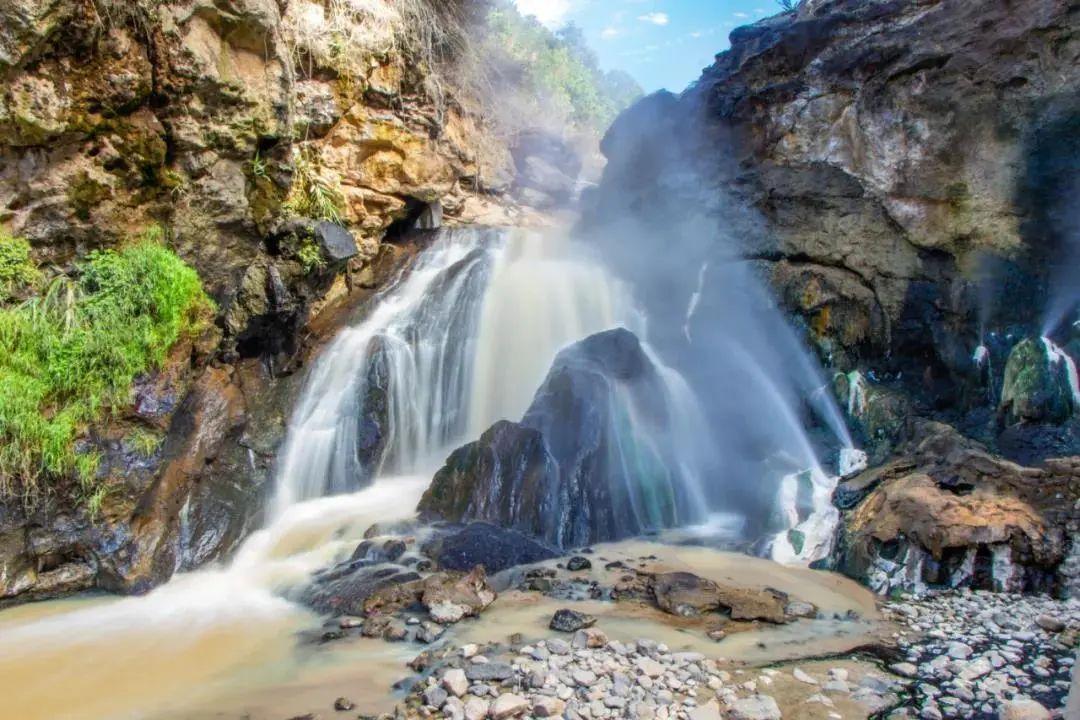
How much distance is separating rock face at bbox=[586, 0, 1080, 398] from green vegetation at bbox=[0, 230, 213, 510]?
430 inches

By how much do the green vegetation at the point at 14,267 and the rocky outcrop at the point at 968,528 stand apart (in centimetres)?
1058

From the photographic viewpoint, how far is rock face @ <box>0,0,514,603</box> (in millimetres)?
7680

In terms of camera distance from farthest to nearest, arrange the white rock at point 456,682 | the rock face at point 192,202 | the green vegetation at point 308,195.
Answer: the green vegetation at point 308,195 < the rock face at point 192,202 < the white rock at point 456,682

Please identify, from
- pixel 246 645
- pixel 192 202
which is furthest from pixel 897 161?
pixel 246 645

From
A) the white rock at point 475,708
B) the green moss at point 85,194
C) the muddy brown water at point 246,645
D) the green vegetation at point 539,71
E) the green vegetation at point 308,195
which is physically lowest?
the muddy brown water at point 246,645

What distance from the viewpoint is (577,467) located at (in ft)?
31.4

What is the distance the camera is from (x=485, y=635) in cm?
599

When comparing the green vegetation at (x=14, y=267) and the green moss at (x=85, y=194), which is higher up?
the green moss at (x=85, y=194)

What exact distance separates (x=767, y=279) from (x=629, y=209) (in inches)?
219

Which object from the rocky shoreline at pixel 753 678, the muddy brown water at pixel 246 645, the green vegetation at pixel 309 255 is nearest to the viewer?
the rocky shoreline at pixel 753 678

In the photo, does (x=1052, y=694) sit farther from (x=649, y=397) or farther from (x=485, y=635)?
(x=649, y=397)

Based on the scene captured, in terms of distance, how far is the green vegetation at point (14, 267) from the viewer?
7887 millimetres

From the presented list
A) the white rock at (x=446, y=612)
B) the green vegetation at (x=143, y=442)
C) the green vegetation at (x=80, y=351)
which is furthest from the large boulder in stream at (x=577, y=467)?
the green vegetation at (x=80, y=351)

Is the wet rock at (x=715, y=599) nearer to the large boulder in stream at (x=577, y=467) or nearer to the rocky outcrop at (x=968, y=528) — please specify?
the rocky outcrop at (x=968, y=528)
